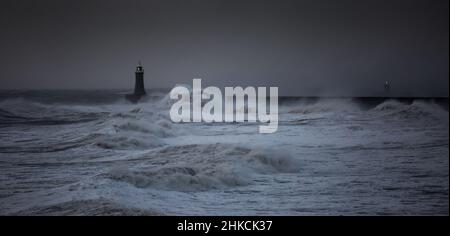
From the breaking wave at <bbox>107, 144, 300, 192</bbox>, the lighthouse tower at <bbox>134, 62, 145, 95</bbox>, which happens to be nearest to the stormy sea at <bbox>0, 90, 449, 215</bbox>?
the breaking wave at <bbox>107, 144, 300, 192</bbox>

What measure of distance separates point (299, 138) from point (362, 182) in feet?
16.2

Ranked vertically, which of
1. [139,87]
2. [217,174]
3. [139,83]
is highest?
[139,83]

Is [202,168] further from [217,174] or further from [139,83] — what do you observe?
[139,83]

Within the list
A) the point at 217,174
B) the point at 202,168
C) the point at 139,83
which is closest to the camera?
the point at 217,174

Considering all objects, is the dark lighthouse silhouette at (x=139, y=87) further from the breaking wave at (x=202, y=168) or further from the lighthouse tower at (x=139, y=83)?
the breaking wave at (x=202, y=168)

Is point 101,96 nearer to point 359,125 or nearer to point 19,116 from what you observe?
point 19,116

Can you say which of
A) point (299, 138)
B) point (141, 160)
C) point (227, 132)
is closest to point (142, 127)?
point (227, 132)

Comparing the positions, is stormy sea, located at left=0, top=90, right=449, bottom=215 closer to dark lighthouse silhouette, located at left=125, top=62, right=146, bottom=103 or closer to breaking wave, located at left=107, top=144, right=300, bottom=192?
breaking wave, located at left=107, top=144, right=300, bottom=192

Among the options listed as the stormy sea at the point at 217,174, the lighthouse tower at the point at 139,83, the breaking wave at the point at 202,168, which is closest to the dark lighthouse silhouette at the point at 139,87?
the lighthouse tower at the point at 139,83

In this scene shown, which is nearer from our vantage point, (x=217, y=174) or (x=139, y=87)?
(x=217, y=174)

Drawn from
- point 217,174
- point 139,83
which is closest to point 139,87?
point 139,83
